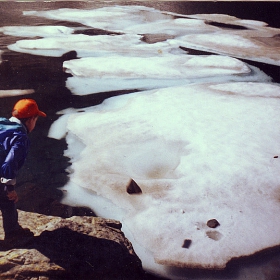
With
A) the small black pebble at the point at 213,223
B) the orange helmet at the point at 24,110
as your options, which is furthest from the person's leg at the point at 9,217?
the small black pebble at the point at 213,223

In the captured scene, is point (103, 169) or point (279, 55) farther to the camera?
point (279, 55)

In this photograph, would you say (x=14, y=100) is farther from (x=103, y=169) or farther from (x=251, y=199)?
(x=251, y=199)

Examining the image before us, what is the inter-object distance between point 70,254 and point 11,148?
0.77 m

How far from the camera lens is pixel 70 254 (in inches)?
87.2

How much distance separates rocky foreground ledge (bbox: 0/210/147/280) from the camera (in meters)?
2.06

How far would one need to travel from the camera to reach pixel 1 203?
7.73ft

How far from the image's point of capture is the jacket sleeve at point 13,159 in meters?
2.14

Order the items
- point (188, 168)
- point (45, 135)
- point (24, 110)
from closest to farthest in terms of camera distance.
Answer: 1. point (24, 110)
2. point (188, 168)
3. point (45, 135)

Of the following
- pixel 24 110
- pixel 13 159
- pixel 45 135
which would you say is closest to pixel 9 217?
pixel 13 159

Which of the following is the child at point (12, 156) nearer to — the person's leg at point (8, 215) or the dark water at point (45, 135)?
the person's leg at point (8, 215)

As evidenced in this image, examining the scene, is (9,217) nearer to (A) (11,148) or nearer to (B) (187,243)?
(A) (11,148)

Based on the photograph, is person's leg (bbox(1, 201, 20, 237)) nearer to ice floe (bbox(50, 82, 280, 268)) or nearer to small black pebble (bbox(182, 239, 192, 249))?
ice floe (bbox(50, 82, 280, 268))

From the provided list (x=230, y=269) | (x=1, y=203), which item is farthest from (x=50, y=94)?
(x=230, y=269)

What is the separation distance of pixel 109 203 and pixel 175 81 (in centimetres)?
439
